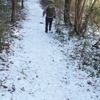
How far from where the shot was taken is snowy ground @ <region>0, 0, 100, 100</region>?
19.0ft

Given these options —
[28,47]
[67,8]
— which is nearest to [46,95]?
[28,47]

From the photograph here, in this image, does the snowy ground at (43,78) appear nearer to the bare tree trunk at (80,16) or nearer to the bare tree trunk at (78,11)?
the bare tree trunk at (80,16)

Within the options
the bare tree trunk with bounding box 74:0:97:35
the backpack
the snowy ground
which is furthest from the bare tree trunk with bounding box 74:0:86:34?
Answer: the snowy ground

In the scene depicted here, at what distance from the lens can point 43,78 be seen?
6.75m

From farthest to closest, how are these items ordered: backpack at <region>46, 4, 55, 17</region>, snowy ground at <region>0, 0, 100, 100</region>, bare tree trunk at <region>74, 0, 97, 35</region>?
backpack at <region>46, 4, 55, 17</region>, bare tree trunk at <region>74, 0, 97, 35</region>, snowy ground at <region>0, 0, 100, 100</region>

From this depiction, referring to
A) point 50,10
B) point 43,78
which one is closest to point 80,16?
point 50,10

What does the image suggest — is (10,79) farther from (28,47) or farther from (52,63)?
(28,47)

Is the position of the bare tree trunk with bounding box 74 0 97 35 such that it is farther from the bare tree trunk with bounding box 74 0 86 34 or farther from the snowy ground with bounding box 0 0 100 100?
the snowy ground with bounding box 0 0 100 100

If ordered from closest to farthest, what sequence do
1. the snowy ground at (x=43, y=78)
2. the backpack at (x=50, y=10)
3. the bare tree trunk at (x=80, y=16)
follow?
the snowy ground at (x=43, y=78) → the bare tree trunk at (x=80, y=16) → the backpack at (x=50, y=10)

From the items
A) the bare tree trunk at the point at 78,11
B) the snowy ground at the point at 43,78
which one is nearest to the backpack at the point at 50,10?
the bare tree trunk at the point at 78,11

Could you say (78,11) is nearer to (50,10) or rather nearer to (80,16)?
(80,16)

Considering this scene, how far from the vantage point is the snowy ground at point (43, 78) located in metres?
5.79

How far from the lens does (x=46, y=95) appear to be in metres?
5.80

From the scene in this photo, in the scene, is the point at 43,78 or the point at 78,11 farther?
the point at 78,11
